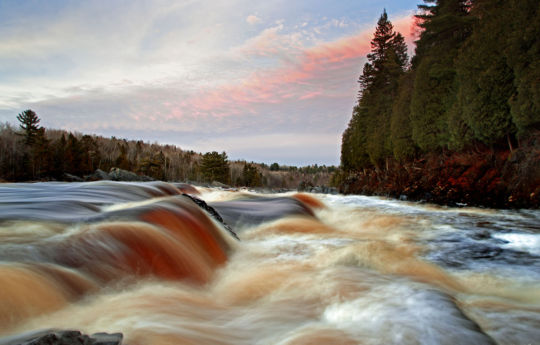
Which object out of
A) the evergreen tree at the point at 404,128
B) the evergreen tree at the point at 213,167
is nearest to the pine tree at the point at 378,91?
the evergreen tree at the point at 404,128

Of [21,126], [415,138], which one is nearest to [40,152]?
[21,126]

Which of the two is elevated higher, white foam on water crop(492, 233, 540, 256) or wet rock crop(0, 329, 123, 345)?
wet rock crop(0, 329, 123, 345)

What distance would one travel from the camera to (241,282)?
375cm

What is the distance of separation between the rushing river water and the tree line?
33.8 ft

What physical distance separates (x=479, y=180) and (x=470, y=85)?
5.64m

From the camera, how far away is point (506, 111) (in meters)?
13.9

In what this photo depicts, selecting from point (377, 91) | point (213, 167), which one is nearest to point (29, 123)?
point (213, 167)

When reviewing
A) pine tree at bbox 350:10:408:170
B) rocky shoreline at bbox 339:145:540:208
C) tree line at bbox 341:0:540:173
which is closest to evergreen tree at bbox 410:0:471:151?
tree line at bbox 341:0:540:173

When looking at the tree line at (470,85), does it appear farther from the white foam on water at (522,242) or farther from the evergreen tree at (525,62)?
the white foam on water at (522,242)

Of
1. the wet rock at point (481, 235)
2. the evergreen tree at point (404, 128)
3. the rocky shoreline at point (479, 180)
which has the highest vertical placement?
the evergreen tree at point (404, 128)

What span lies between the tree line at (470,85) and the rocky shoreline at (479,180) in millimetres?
1129

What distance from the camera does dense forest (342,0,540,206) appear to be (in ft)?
39.8

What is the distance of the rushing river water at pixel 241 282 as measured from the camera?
216 cm

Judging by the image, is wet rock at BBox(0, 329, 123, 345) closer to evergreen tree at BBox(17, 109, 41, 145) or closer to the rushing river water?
the rushing river water
